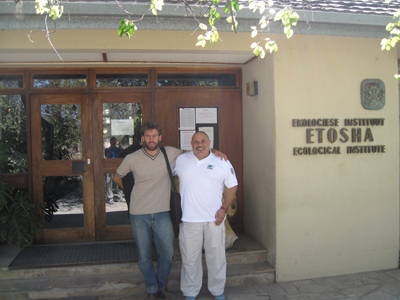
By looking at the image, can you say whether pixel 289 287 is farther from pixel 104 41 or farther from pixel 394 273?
pixel 104 41

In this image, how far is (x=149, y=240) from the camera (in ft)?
13.0

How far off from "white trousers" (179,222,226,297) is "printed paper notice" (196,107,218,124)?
1984mm

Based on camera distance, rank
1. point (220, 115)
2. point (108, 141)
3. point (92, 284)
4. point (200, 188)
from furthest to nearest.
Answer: point (220, 115)
point (108, 141)
point (92, 284)
point (200, 188)

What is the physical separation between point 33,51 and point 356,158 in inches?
173

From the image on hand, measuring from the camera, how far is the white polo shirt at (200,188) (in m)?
3.90

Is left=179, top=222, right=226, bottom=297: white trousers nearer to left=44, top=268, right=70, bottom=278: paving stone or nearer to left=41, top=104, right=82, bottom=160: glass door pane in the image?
left=44, top=268, right=70, bottom=278: paving stone

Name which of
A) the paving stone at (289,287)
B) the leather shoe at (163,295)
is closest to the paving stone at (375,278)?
the paving stone at (289,287)

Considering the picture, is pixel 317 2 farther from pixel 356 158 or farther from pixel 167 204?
pixel 167 204

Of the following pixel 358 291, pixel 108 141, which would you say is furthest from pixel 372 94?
pixel 108 141

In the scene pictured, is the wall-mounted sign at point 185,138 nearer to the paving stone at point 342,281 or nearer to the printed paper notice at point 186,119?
the printed paper notice at point 186,119

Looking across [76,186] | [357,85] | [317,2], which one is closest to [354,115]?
[357,85]

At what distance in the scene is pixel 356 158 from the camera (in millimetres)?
4832

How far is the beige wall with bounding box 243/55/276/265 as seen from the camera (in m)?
4.66

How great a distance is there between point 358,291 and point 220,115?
3.03 m
